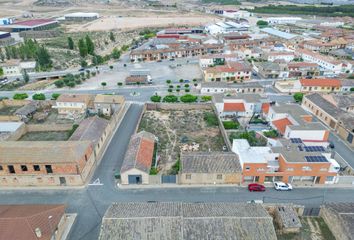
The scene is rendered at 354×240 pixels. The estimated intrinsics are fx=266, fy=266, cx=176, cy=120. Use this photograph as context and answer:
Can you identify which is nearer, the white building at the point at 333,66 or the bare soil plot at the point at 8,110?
the bare soil plot at the point at 8,110

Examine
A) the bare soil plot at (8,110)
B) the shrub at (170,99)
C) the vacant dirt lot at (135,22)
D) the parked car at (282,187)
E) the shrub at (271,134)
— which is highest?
the vacant dirt lot at (135,22)

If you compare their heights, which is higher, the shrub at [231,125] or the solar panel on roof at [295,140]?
the solar panel on roof at [295,140]

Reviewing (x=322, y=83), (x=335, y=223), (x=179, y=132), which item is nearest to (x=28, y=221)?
(x=179, y=132)

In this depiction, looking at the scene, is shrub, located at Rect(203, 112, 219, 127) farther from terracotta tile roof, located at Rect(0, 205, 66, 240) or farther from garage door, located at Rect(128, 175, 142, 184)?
terracotta tile roof, located at Rect(0, 205, 66, 240)

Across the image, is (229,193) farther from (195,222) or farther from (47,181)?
(47,181)

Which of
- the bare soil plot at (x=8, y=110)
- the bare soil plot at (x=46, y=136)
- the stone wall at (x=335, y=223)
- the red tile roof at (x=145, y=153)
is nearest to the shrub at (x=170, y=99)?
the red tile roof at (x=145, y=153)

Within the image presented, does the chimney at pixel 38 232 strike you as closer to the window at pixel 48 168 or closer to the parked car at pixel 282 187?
the window at pixel 48 168

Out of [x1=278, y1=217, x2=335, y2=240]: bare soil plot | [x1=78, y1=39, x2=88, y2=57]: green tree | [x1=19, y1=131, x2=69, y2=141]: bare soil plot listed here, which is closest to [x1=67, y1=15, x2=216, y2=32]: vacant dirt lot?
[x1=78, y1=39, x2=88, y2=57]: green tree
